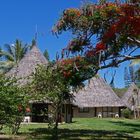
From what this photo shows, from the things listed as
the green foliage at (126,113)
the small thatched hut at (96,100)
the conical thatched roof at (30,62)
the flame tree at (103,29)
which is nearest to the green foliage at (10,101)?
the flame tree at (103,29)

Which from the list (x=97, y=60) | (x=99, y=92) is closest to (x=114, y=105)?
(x=99, y=92)

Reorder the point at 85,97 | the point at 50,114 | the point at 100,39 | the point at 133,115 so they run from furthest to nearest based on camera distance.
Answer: the point at 133,115
the point at 85,97
the point at 50,114
the point at 100,39

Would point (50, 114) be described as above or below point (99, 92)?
below

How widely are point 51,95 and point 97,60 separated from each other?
3641 millimetres

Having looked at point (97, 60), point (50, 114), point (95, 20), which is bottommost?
point (50, 114)

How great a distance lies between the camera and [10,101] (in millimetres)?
21078

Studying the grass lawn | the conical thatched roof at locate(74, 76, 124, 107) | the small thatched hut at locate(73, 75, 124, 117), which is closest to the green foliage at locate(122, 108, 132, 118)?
the small thatched hut at locate(73, 75, 124, 117)

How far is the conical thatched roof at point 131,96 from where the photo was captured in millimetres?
75562

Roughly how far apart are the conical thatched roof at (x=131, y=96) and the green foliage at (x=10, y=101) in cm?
5367

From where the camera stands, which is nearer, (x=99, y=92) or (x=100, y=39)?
(x=100, y=39)

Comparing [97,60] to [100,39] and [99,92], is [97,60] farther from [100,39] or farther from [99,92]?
[99,92]

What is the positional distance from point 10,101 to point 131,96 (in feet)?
185

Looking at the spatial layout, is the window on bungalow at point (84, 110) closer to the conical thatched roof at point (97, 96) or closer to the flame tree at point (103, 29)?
the conical thatched roof at point (97, 96)

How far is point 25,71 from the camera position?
153 feet
